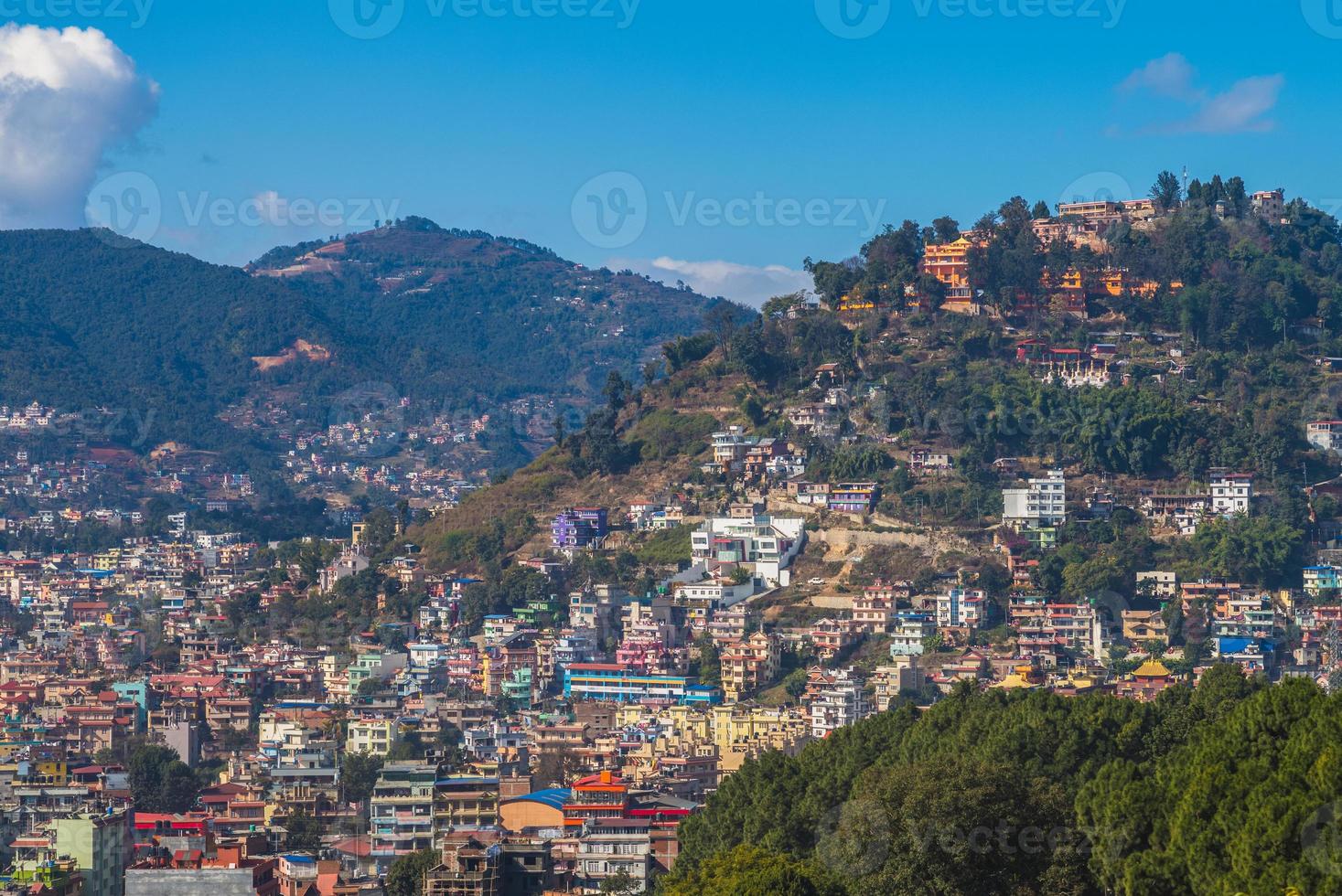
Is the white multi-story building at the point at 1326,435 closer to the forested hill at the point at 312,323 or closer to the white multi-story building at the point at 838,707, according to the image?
the white multi-story building at the point at 838,707

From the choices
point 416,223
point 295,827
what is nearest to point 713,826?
point 295,827

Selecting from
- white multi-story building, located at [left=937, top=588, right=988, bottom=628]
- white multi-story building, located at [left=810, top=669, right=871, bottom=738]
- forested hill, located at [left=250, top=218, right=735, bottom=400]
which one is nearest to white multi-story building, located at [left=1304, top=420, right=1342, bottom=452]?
white multi-story building, located at [left=937, top=588, right=988, bottom=628]

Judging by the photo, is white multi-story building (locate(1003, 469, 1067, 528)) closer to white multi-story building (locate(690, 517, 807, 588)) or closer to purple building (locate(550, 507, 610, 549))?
white multi-story building (locate(690, 517, 807, 588))

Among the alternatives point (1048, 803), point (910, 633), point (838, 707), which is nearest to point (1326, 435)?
point (910, 633)

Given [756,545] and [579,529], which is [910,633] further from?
[579,529]

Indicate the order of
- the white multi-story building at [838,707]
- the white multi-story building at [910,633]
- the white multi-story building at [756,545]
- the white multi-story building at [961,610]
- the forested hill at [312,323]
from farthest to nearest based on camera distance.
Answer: the forested hill at [312,323], the white multi-story building at [756,545], the white multi-story building at [961,610], the white multi-story building at [910,633], the white multi-story building at [838,707]

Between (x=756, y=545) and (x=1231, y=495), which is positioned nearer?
(x=1231, y=495)

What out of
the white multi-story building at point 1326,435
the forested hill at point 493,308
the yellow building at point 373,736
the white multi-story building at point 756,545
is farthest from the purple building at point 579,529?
the forested hill at point 493,308
